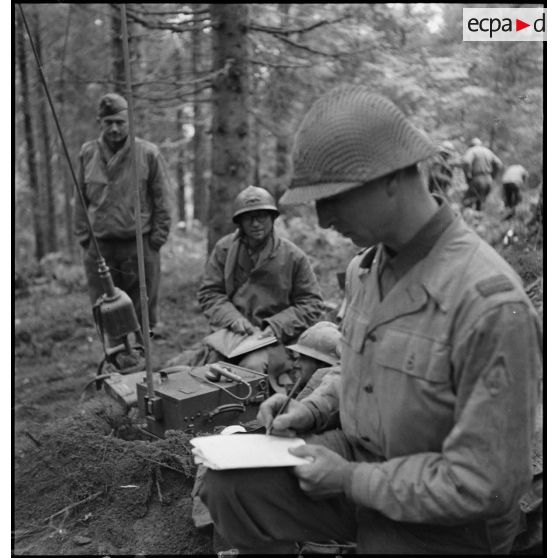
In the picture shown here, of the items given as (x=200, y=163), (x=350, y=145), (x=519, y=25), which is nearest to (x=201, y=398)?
(x=350, y=145)

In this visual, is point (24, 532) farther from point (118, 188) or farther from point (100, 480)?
point (118, 188)

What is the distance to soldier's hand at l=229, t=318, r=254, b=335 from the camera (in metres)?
5.20

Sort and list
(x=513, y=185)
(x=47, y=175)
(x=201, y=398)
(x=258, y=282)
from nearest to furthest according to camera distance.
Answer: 1. (x=201, y=398)
2. (x=258, y=282)
3. (x=513, y=185)
4. (x=47, y=175)

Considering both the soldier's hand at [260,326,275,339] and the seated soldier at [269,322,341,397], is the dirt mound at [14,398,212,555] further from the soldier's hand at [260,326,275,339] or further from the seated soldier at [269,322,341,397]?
the soldier's hand at [260,326,275,339]

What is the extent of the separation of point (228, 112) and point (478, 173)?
5.53 m

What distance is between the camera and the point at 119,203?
6621 mm

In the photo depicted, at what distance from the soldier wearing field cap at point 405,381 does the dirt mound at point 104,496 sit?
1.18m

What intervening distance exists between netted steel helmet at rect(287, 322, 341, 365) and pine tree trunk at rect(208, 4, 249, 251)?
172 inches

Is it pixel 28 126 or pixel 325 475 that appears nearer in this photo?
pixel 325 475

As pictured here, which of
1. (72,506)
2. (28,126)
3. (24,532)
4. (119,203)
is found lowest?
(24,532)

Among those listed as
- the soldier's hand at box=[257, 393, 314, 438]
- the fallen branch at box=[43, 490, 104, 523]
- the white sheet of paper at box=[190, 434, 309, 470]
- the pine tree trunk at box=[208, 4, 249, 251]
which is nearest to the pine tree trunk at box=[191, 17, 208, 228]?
the pine tree trunk at box=[208, 4, 249, 251]

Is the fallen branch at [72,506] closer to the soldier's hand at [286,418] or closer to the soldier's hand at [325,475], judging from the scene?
the soldier's hand at [286,418]

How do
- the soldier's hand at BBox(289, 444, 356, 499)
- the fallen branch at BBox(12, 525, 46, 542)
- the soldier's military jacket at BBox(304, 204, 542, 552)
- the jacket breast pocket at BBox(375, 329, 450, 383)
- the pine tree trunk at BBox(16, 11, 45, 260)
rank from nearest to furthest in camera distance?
the soldier's military jacket at BBox(304, 204, 542, 552) → the jacket breast pocket at BBox(375, 329, 450, 383) → the soldier's hand at BBox(289, 444, 356, 499) → the fallen branch at BBox(12, 525, 46, 542) → the pine tree trunk at BBox(16, 11, 45, 260)

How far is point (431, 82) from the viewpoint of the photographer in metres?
9.84
